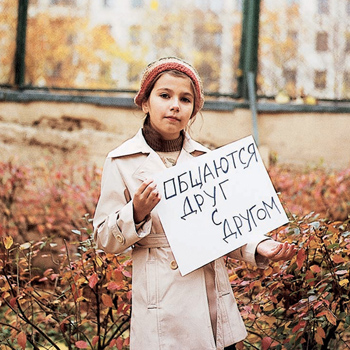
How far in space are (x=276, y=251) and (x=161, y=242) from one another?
426 mm

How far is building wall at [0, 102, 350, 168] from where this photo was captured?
21.5 feet

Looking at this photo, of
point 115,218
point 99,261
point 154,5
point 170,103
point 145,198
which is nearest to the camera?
point 145,198

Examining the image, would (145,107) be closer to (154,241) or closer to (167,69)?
(167,69)

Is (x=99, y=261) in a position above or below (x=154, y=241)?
below

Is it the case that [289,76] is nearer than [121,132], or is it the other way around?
[121,132]

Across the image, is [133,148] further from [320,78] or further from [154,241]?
[320,78]

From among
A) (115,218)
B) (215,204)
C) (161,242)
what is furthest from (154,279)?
(215,204)

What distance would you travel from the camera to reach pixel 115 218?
2217mm

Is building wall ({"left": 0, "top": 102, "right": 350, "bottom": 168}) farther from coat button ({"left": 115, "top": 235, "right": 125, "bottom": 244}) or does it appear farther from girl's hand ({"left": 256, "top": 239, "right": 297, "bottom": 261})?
coat button ({"left": 115, "top": 235, "right": 125, "bottom": 244})

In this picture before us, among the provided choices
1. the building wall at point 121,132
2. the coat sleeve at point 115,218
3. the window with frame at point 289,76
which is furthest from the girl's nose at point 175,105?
the window with frame at point 289,76

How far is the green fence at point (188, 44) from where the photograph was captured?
23.1 feet

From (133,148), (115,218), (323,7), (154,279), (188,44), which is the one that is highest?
(323,7)

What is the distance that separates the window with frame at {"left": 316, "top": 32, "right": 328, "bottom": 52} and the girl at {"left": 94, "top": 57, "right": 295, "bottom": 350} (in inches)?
206

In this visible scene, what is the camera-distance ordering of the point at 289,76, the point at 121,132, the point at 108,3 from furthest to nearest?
the point at 108,3
the point at 289,76
the point at 121,132
